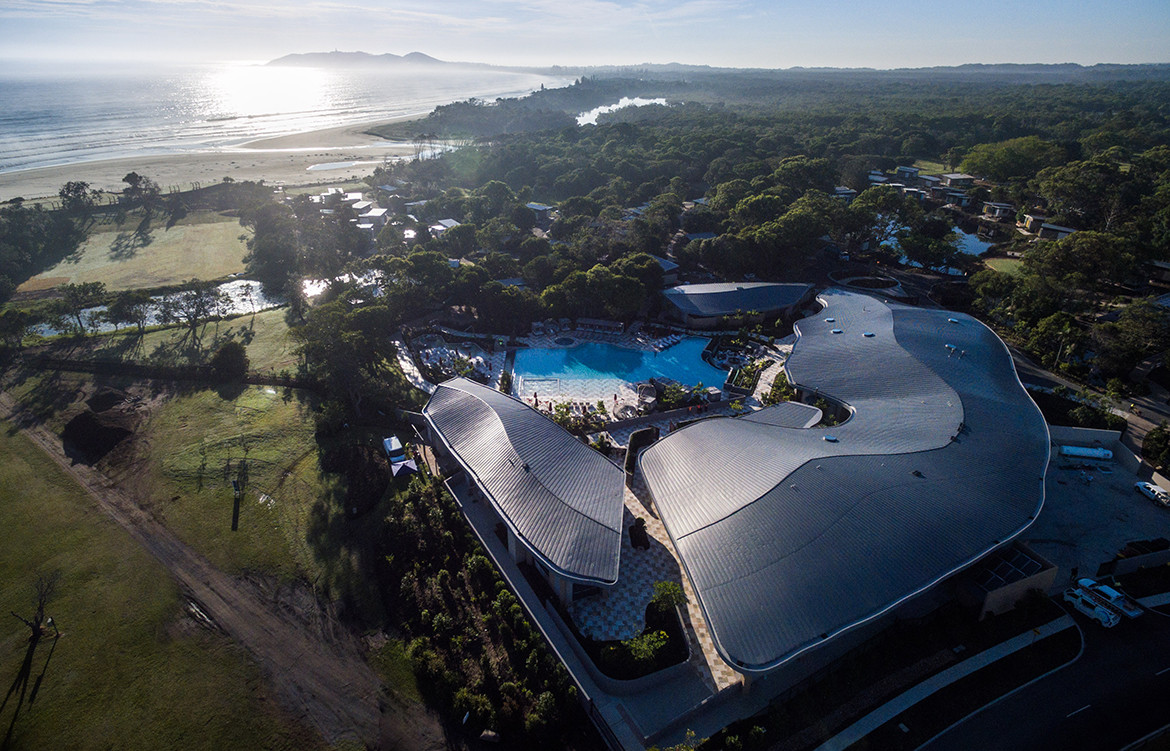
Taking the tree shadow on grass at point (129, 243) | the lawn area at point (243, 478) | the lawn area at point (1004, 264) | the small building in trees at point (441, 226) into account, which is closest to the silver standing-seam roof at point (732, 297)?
the lawn area at point (1004, 264)

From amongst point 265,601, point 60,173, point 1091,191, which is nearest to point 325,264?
point 265,601

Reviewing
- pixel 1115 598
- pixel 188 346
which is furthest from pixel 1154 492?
pixel 188 346

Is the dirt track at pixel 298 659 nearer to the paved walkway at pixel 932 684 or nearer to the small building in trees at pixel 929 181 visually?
the paved walkway at pixel 932 684

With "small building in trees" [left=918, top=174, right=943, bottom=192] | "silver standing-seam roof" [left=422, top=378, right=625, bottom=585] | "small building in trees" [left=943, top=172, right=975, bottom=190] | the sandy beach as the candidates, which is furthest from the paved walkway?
the sandy beach

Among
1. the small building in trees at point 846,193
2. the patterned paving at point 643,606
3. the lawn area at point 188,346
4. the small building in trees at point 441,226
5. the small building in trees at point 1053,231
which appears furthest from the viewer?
the small building in trees at point 846,193

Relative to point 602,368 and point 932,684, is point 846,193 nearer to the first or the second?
point 602,368

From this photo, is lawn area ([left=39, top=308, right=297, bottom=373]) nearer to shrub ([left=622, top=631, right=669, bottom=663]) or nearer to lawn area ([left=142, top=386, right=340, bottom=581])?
lawn area ([left=142, top=386, right=340, bottom=581])

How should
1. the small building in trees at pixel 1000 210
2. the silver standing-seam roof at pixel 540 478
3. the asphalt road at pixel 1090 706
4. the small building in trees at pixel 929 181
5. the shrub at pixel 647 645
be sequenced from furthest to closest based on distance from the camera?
the small building in trees at pixel 929 181
the small building in trees at pixel 1000 210
the silver standing-seam roof at pixel 540 478
the shrub at pixel 647 645
the asphalt road at pixel 1090 706
